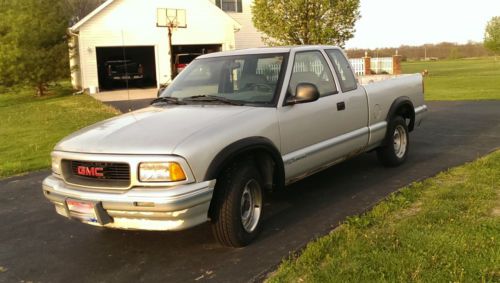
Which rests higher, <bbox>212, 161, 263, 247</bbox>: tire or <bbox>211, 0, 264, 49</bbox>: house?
<bbox>211, 0, 264, 49</bbox>: house

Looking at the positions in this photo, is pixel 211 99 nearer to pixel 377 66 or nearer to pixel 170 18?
pixel 170 18

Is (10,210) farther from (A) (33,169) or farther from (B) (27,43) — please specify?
(B) (27,43)

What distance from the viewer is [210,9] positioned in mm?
27953

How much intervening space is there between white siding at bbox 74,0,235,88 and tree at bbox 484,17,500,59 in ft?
172

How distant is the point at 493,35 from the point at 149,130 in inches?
2930

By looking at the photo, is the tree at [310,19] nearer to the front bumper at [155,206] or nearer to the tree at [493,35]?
the front bumper at [155,206]

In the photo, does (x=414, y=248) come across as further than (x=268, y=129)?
No

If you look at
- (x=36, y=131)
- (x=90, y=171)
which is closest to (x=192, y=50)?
(x=36, y=131)

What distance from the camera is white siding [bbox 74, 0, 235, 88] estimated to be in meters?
25.7

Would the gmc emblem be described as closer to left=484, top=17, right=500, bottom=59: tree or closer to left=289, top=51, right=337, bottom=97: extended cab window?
left=289, top=51, right=337, bottom=97: extended cab window

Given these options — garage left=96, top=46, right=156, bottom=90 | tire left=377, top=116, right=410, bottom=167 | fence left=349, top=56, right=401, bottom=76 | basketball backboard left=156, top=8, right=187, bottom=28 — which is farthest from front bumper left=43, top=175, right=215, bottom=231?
fence left=349, top=56, right=401, bottom=76

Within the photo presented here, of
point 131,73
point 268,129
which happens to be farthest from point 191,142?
point 131,73

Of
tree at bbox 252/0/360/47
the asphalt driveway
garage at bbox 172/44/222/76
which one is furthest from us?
garage at bbox 172/44/222/76

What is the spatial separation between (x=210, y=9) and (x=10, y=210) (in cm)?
2337
